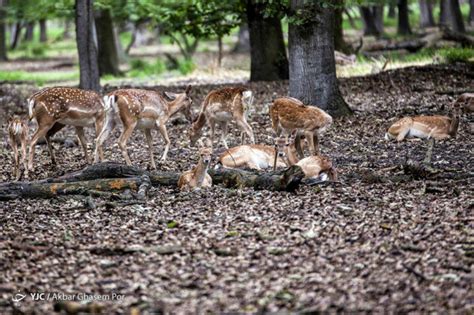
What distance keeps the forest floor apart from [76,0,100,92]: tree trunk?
8380 mm

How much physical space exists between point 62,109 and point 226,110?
8.12ft

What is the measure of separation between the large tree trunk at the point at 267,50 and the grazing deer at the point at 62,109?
8.67 metres

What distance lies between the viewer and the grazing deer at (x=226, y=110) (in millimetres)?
13000

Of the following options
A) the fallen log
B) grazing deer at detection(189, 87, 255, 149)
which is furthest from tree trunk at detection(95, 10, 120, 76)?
the fallen log

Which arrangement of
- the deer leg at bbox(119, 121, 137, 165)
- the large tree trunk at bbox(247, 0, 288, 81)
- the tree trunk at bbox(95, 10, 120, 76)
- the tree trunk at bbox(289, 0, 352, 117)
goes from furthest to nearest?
the tree trunk at bbox(95, 10, 120, 76), the large tree trunk at bbox(247, 0, 288, 81), the tree trunk at bbox(289, 0, 352, 117), the deer leg at bbox(119, 121, 137, 165)

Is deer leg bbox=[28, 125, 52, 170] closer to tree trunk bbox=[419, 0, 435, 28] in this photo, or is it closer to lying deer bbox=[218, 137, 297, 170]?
lying deer bbox=[218, 137, 297, 170]

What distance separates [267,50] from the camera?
68.1 ft

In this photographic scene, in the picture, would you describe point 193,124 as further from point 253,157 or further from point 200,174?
point 200,174

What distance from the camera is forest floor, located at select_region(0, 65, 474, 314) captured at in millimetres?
6039

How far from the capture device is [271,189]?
9445 millimetres

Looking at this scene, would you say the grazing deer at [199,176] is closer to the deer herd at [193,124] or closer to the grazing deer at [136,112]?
the deer herd at [193,124]

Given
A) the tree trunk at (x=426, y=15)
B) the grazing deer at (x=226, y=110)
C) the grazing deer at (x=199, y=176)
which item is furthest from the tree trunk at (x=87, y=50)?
the tree trunk at (x=426, y=15)

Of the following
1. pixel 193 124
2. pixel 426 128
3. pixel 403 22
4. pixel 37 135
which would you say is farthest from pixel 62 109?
pixel 403 22

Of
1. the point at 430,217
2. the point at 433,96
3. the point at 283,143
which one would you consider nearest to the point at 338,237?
the point at 430,217
